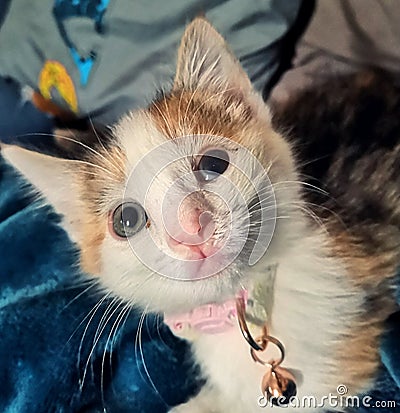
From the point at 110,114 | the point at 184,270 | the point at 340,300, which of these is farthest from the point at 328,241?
the point at 110,114

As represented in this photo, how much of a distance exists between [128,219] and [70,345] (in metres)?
0.20

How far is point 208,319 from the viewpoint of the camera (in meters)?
0.78

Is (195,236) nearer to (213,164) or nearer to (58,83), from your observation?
(213,164)

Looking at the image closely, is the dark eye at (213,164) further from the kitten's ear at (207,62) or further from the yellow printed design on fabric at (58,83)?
the yellow printed design on fabric at (58,83)

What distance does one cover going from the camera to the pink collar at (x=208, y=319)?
2.51ft

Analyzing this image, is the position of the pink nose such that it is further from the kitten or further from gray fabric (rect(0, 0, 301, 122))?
gray fabric (rect(0, 0, 301, 122))

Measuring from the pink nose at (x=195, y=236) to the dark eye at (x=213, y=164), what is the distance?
0.05 metres

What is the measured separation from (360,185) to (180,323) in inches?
10.0

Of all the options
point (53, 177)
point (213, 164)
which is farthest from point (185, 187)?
point (53, 177)

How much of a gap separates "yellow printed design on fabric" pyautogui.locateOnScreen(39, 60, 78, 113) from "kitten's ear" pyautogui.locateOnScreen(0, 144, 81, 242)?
0.28 ft

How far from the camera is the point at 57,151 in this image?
791 millimetres

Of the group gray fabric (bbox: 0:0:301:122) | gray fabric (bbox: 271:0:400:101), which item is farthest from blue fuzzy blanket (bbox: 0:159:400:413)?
gray fabric (bbox: 271:0:400:101)

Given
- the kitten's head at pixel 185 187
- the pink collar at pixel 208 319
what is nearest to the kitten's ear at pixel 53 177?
the kitten's head at pixel 185 187

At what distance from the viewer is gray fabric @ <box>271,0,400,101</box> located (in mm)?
755
